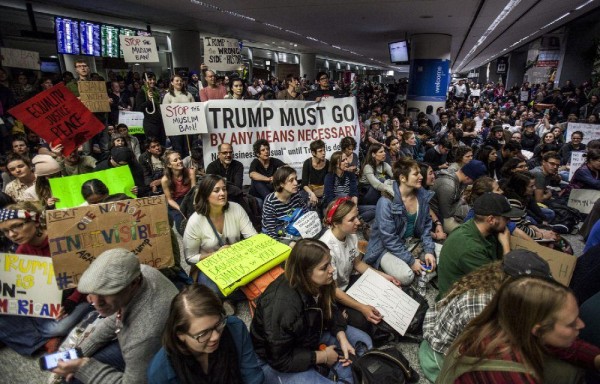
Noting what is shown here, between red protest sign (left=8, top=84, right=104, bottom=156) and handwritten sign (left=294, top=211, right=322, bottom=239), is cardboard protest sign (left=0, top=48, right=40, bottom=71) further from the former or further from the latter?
handwritten sign (left=294, top=211, right=322, bottom=239)

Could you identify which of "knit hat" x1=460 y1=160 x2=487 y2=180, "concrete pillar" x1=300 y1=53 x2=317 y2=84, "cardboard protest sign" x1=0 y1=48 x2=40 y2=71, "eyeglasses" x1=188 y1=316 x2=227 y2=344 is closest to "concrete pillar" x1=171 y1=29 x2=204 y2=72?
"cardboard protest sign" x1=0 y1=48 x2=40 y2=71

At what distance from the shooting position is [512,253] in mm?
2119

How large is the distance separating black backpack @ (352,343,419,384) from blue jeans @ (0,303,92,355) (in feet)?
7.45

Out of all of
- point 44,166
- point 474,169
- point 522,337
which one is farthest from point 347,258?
point 44,166

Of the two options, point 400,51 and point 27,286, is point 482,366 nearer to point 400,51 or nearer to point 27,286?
point 27,286

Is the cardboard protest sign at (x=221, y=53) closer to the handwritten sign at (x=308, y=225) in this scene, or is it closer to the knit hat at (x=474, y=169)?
the handwritten sign at (x=308, y=225)

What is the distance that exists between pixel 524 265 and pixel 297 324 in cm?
140

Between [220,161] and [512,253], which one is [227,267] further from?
[220,161]

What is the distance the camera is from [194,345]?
1619 mm

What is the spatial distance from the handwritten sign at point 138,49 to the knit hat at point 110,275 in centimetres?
690

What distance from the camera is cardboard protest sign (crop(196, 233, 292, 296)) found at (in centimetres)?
278

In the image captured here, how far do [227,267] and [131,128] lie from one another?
6606mm

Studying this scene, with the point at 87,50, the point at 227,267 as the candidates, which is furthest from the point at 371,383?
the point at 87,50

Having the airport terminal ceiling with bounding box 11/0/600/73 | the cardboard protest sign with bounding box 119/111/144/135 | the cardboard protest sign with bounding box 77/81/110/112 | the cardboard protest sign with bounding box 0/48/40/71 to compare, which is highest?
the airport terminal ceiling with bounding box 11/0/600/73
